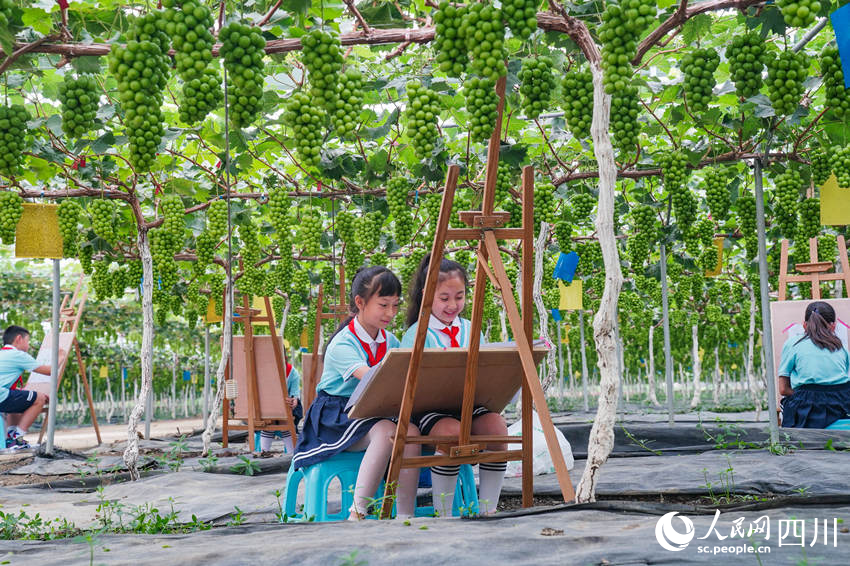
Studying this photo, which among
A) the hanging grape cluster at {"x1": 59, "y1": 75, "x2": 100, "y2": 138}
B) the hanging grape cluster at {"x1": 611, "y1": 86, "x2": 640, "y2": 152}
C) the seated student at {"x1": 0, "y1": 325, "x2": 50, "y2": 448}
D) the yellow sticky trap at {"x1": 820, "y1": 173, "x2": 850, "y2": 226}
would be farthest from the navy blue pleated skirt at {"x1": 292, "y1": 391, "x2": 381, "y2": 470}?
the seated student at {"x1": 0, "y1": 325, "x2": 50, "y2": 448}

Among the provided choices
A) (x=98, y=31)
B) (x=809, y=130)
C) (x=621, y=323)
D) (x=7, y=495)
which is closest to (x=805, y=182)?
(x=809, y=130)

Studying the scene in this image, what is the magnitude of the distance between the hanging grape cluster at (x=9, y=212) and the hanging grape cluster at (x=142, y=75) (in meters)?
3.47

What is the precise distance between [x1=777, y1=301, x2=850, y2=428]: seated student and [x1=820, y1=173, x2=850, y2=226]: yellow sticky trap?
3.33ft

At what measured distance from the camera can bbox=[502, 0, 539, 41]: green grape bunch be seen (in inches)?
99.8

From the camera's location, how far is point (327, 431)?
3.50 m

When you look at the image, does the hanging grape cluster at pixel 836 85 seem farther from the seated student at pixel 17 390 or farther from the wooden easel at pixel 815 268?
the seated student at pixel 17 390

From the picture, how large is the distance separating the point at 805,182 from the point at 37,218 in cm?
635

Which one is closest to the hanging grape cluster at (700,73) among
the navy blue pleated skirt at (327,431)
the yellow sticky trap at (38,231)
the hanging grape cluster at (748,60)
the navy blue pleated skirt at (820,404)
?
the hanging grape cluster at (748,60)

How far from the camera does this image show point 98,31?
349cm

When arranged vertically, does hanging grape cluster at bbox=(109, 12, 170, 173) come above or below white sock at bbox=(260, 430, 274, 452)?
above

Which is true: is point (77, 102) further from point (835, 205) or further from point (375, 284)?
point (835, 205)

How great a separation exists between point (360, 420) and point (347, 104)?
4.74 feet

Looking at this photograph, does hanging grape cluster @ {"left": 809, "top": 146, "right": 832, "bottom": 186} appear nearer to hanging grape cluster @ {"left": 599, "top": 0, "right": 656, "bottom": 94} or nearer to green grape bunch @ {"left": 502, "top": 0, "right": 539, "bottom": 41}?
hanging grape cluster @ {"left": 599, "top": 0, "right": 656, "bottom": 94}

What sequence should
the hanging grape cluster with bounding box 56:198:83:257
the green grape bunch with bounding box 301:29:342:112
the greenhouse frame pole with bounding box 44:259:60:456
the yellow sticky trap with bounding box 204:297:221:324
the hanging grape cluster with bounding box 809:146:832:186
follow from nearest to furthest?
Result: the green grape bunch with bounding box 301:29:342:112 < the hanging grape cluster with bounding box 809:146:832:186 < the hanging grape cluster with bounding box 56:198:83:257 < the greenhouse frame pole with bounding box 44:259:60:456 < the yellow sticky trap with bounding box 204:297:221:324
